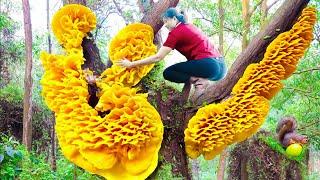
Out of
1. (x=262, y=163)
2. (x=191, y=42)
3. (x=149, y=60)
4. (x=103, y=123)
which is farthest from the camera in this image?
(x=262, y=163)

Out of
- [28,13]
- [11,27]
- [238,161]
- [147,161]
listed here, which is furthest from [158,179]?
[11,27]

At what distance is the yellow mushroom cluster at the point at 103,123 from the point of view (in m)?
2.54

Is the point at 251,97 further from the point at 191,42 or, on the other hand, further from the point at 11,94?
the point at 11,94

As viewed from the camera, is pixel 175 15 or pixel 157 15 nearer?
pixel 175 15

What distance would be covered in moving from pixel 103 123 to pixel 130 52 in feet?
2.22

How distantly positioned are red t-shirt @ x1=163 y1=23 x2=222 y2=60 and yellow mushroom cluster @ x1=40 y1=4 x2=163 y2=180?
0.30 m

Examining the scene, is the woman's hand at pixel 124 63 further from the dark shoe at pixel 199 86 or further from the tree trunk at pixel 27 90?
the tree trunk at pixel 27 90

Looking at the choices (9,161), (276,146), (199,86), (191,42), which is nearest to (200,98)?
(199,86)

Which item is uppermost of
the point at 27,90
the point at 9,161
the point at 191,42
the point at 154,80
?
the point at 191,42

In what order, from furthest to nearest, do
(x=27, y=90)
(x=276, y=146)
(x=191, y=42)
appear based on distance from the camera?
1. (x=27, y=90)
2. (x=276, y=146)
3. (x=191, y=42)

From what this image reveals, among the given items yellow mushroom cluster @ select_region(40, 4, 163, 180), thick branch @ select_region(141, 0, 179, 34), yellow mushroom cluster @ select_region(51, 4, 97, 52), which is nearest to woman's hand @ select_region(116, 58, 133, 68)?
yellow mushroom cluster @ select_region(40, 4, 163, 180)

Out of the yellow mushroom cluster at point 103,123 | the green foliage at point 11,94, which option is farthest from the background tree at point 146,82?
the yellow mushroom cluster at point 103,123

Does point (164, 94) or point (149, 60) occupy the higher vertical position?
→ point (149, 60)

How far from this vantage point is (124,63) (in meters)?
2.87
